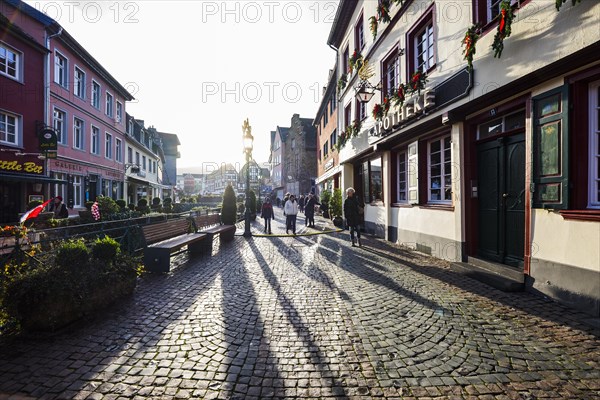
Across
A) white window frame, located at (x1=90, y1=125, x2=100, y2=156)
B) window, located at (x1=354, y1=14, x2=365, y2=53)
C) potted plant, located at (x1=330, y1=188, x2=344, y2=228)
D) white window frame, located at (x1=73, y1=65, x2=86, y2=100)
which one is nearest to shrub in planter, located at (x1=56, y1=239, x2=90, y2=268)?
potted plant, located at (x1=330, y1=188, x2=344, y2=228)

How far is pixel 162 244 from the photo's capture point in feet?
22.0

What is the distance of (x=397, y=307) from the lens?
14.0 feet

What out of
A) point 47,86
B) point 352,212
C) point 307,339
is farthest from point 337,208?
point 47,86

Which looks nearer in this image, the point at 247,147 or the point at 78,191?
the point at 247,147

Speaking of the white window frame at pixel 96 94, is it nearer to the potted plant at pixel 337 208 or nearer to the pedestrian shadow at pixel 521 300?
the potted plant at pixel 337 208

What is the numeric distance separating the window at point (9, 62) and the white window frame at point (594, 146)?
18630 millimetres

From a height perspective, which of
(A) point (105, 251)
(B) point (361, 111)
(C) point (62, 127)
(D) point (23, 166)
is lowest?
(A) point (105, 251)

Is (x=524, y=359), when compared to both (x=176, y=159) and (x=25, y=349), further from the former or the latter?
(x=176, y=159)

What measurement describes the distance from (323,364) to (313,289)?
2.31 meters

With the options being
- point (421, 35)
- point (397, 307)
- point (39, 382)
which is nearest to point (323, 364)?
point (397, 307)

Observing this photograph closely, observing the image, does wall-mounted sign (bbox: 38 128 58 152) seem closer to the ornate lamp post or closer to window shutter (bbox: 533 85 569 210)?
the ornate lamp post

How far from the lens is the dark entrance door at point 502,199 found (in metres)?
5.41

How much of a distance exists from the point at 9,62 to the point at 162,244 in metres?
13.4

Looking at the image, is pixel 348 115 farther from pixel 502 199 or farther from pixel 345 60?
pixel 502 199
